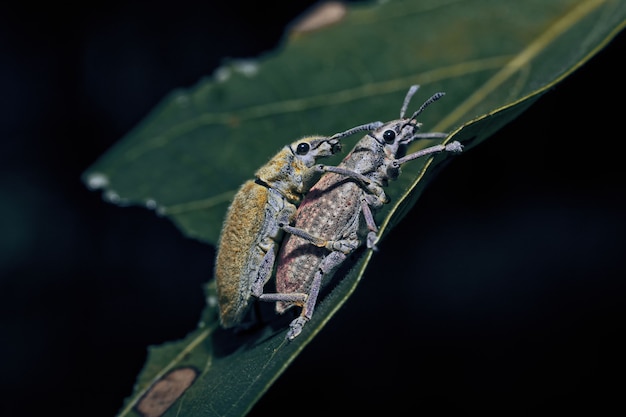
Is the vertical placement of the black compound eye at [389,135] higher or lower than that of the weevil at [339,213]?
higher

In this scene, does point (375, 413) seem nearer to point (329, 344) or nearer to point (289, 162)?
point (329, 344)

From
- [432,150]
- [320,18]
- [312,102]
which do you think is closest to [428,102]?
[432,150]

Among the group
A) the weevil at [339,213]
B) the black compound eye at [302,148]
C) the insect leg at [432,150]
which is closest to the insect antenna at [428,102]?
the weevil at [339,213]

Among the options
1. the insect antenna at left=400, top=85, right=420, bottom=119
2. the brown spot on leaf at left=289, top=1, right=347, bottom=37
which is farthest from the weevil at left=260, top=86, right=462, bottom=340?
the brown spot on leaf at left=289, top=1, right=347, bottom=37

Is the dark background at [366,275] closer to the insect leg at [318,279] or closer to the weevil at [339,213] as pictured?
the weevil at [339,213]

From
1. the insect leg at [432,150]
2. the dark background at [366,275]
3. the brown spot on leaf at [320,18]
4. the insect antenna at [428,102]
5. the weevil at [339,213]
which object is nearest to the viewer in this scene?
the insect leg at [432,150]

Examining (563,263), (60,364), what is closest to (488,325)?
(563,263)
